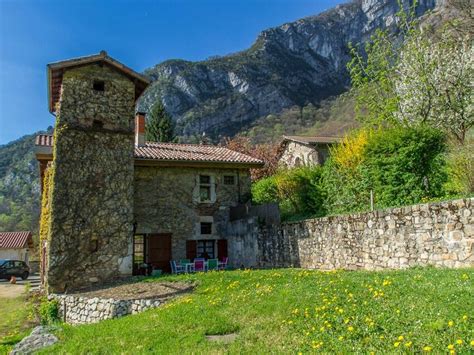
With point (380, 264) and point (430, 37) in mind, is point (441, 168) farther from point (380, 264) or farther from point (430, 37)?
point (430, 37)

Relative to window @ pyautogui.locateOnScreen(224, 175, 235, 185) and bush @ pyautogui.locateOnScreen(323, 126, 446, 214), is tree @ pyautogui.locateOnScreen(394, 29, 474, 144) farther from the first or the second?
window @ pyautogui.locateOnScreen(224, 175, 235, 185)

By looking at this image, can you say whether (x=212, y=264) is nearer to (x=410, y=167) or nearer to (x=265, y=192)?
(x=265, y=192)

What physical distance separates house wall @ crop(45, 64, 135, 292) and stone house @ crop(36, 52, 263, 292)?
0.12 ft

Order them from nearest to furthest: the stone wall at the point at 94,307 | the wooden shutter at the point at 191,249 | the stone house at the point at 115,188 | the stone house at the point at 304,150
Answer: the stone wall at the point at 94,307 → the stone house at the point at 115,188 → the wooden shutter at the point at 191,249 → the stone house at the point at 304,150

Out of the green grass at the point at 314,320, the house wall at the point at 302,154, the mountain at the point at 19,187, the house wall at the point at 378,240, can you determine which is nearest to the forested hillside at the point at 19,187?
the mountain at the point at 19,187

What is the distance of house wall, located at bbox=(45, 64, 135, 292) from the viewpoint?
47.6 ft

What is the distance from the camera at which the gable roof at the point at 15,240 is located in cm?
4022

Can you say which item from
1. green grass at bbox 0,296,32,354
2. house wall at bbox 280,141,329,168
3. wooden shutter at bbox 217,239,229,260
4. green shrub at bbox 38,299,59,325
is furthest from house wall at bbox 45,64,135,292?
house wall at bbox 280,141,329,168

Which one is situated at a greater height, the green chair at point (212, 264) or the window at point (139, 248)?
the window at point (139, 248)

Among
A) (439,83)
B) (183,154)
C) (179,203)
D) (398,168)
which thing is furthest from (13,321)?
(439,83)

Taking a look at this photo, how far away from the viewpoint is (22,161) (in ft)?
253

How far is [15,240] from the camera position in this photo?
135ft

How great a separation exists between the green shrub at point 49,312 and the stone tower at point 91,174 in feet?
2.78

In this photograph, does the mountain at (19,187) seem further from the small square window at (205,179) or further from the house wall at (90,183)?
the house wall at (90,183)
